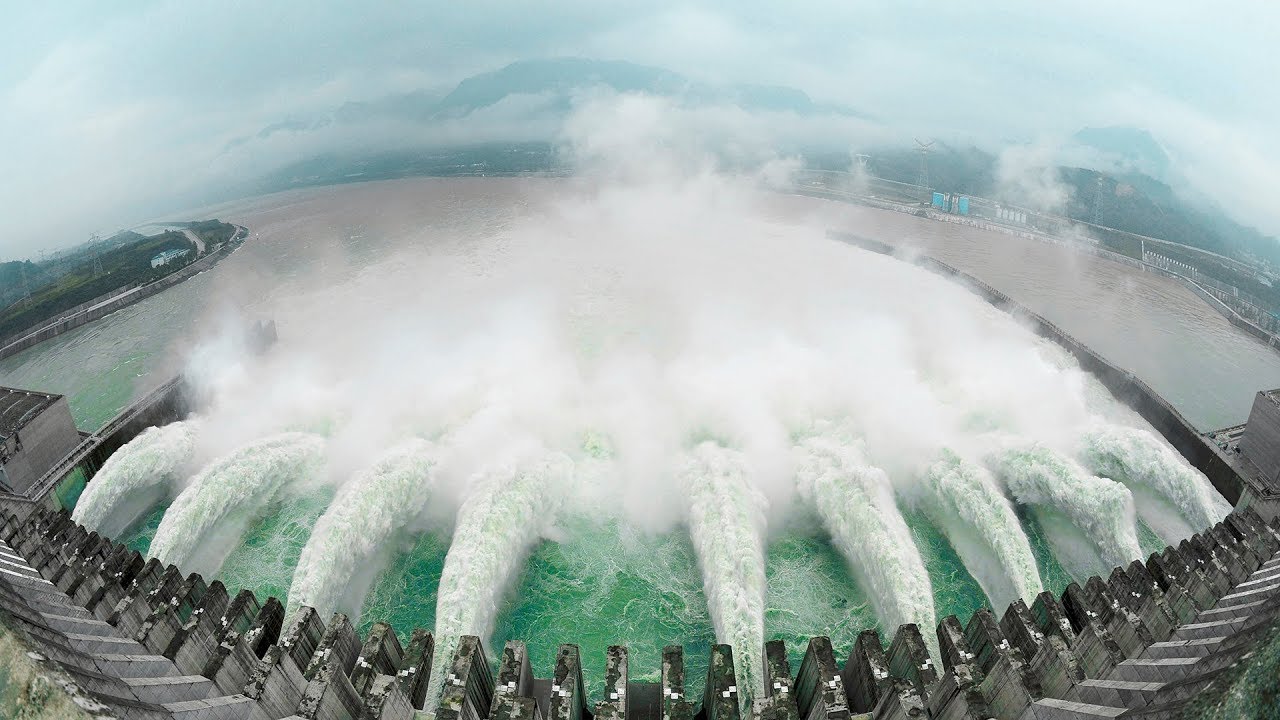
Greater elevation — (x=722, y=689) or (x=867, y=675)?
(x=722, y=689)

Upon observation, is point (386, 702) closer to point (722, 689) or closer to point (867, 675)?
point (722, 689)

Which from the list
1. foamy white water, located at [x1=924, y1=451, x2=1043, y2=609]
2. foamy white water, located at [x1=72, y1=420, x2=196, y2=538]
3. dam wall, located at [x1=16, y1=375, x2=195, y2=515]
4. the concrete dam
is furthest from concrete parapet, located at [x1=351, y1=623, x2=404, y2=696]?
dam wall, located at [x1=16, y1=375, x2=195, y2=515]

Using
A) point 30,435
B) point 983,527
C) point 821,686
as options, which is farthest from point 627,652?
point 30,435

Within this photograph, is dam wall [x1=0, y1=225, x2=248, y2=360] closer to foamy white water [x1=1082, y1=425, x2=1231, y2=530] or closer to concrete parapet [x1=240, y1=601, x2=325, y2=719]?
concrete parapet [x1=240, y1=601, x2=325, y2=719]

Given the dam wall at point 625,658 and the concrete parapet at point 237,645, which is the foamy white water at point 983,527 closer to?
the dam wall at point 625,658

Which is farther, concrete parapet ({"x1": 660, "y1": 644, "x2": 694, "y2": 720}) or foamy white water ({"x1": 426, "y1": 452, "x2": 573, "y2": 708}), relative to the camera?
foamy white water ({"x1": 426, "y1": 452, "x2": 573, "y2": 708})

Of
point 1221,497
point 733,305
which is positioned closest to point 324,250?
point 733,305
